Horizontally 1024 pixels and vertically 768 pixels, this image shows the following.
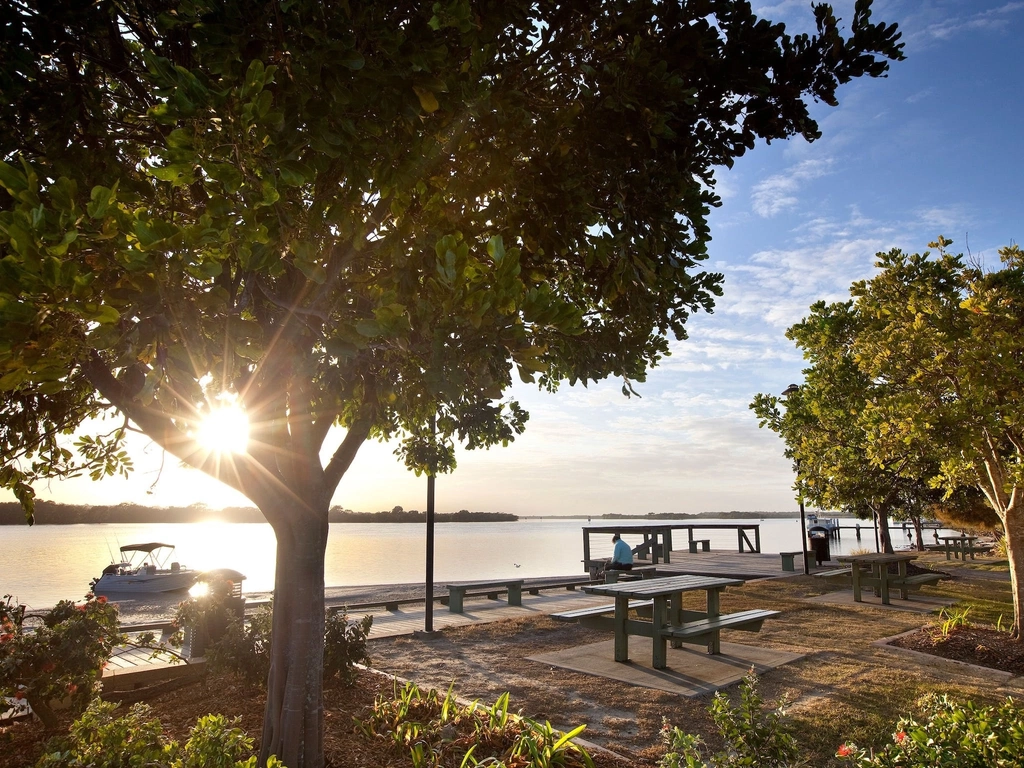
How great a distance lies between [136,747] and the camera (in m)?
3.57

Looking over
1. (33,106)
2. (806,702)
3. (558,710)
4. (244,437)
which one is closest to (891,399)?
(806,702)

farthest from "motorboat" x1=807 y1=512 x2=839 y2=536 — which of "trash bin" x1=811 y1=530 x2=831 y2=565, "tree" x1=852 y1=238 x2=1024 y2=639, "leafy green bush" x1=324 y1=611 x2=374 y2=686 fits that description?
"leafy green bush" x1=324 y1=611 x2=374 y2=686

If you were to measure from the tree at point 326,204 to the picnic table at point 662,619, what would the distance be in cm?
374

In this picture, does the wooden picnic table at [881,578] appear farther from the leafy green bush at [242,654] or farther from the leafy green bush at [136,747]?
the leafy green bush at [136,747]

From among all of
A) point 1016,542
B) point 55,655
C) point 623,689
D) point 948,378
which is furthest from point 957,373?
point 55,655

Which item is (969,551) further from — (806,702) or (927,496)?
(806,702)

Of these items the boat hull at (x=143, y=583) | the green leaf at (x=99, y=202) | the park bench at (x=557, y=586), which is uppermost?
the green leaf at (x=99, y=202)

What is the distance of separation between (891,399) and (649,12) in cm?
737

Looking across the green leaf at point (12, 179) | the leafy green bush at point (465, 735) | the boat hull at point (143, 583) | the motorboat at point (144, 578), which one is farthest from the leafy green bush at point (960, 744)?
the motorboat at point (144, 578)

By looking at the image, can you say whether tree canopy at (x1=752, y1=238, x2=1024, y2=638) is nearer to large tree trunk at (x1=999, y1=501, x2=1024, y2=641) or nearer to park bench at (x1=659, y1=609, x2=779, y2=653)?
large tree trunk at (x1=999, y1=501, x2=1024, y2=641)

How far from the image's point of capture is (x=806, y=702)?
620 cm

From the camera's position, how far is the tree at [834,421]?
41.4 feet

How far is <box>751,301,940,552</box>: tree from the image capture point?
41.4 ft

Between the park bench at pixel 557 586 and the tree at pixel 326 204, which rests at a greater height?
the tree at pixel 326 204
